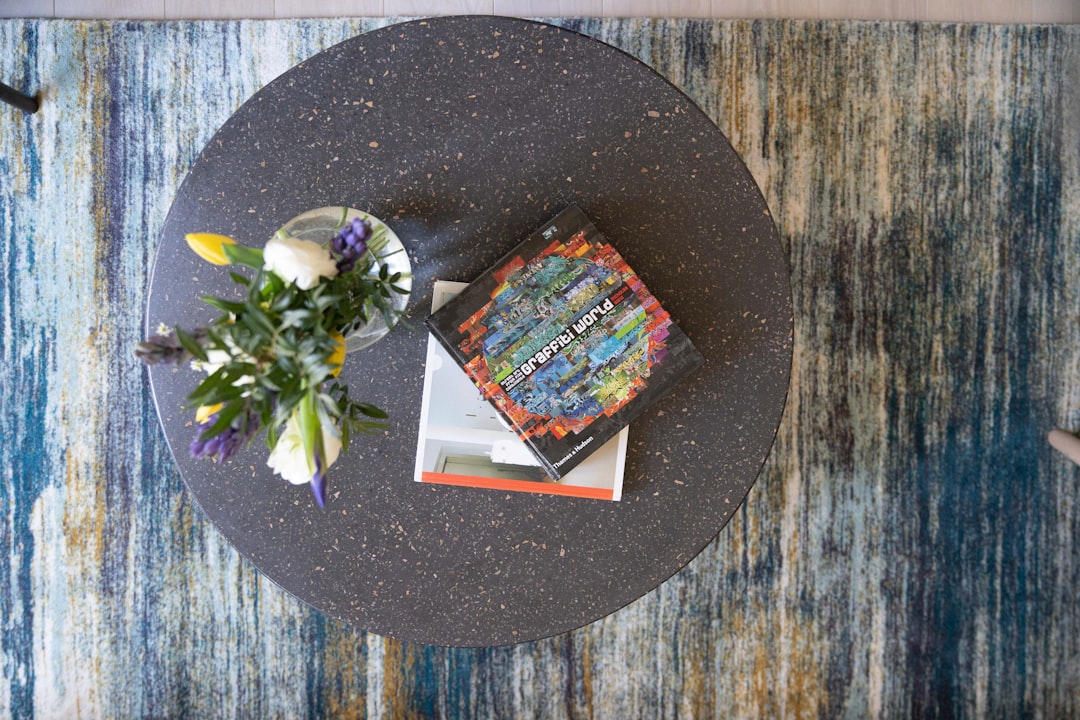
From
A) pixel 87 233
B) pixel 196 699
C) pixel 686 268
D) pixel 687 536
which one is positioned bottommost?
pixel 196 699

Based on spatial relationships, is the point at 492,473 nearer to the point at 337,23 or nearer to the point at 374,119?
the point at 374,119

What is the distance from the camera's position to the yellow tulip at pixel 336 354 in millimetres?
699

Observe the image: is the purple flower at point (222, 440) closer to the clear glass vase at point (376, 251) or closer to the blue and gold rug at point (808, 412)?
the clear glass vase at point (376, 251)

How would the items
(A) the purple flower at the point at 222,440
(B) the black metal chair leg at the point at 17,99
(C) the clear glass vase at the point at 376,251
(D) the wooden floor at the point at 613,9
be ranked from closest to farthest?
(A) the purple flower at the point at 222,440 < (C) the clear glass vase at the point at 376,251 < (B) the black metal chair leg at the point at 17,99 < (D) the wooden floor at the point at 613,9

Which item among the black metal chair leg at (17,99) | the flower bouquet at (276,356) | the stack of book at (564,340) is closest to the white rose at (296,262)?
the flower bouquet at (276,356)

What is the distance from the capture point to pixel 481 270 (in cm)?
95

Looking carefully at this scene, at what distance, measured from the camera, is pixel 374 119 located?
3.07 feet

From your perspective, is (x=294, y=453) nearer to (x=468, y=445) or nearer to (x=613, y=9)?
(x=468, y=445)

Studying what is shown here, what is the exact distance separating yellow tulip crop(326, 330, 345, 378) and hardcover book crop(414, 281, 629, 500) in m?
0.21

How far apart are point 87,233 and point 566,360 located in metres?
1.17

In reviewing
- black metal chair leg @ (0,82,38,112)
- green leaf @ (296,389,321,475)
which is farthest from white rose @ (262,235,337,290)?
black metal chair leg @ (0,82,38,112)

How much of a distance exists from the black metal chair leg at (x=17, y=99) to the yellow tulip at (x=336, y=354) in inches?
45.1

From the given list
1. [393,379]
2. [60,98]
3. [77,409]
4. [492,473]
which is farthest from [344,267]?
[60,98]

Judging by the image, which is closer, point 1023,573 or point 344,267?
point 344,267
